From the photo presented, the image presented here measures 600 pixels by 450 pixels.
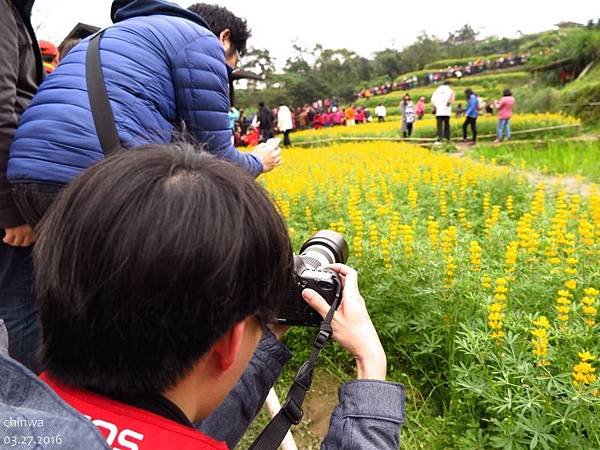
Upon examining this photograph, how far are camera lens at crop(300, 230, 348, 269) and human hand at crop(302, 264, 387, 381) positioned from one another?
17 cm

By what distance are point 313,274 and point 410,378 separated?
4.62 ft

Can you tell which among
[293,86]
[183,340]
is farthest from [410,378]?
[293,86]

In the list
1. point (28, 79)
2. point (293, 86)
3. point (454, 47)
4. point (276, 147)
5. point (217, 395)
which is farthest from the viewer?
point (454, 47)

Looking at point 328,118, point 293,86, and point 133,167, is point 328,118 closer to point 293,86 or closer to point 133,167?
point 293,86

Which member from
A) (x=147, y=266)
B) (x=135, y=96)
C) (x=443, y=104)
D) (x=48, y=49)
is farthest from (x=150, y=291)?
(x=443, y=104)

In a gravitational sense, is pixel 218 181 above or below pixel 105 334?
above

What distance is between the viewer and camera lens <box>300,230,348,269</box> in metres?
1.33

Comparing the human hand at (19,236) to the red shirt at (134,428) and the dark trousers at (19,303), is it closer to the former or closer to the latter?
the dark trousers at (19,303)

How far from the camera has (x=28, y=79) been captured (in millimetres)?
1510

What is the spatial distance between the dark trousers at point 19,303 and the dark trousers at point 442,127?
10798 millimetres

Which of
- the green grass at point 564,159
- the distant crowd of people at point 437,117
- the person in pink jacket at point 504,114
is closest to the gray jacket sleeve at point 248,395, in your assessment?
the distant crowd of people at point 437,117

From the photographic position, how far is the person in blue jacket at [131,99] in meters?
1.33

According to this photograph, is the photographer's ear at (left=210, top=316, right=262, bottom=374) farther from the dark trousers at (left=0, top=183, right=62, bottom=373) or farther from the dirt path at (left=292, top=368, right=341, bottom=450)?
the dirt path at (left=292, top=368, right=341, bottom=450)

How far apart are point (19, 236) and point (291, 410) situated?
969 millimetres
